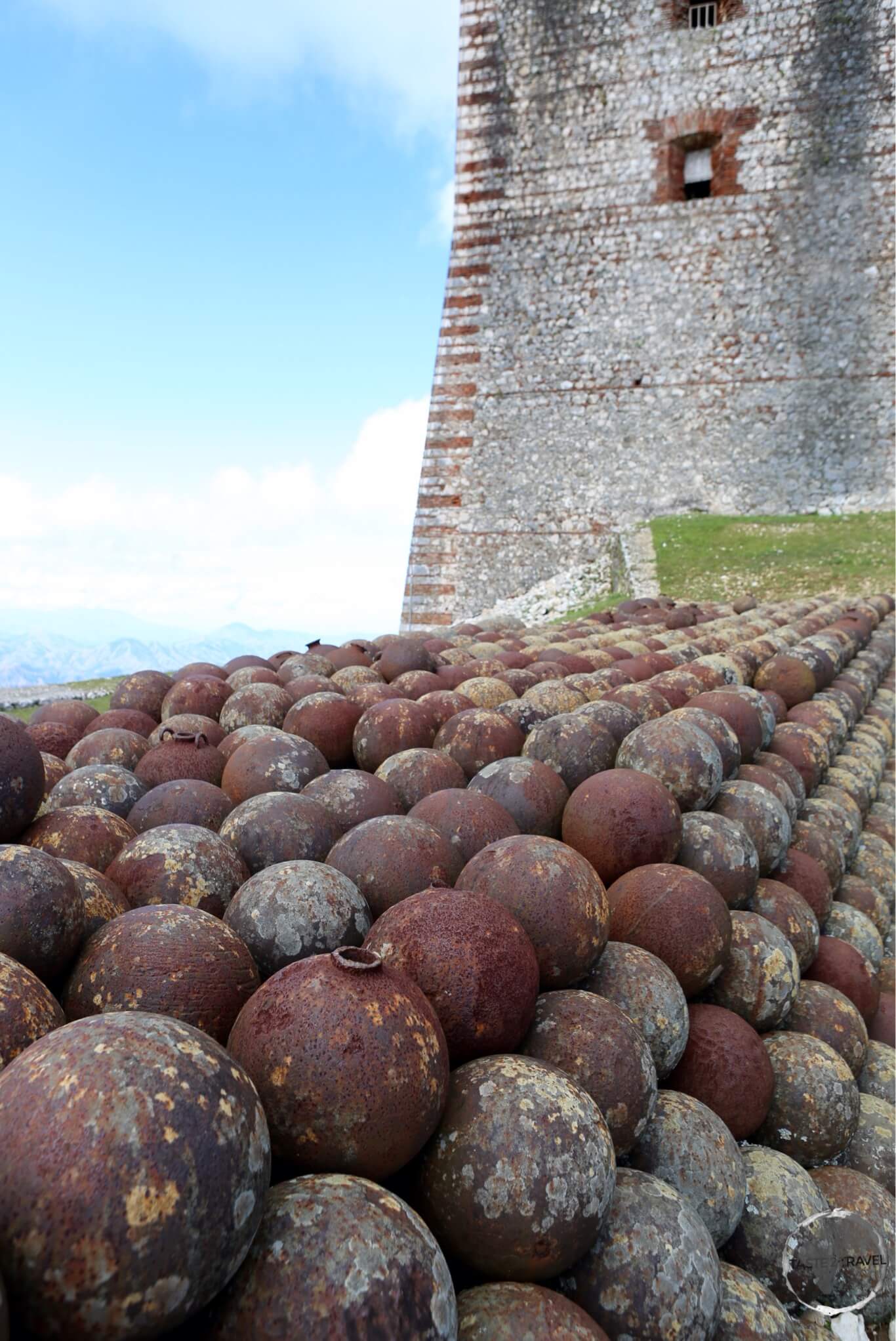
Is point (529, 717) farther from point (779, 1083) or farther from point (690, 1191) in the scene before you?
point (690, 1191)

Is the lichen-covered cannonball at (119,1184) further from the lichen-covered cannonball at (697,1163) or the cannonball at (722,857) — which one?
the cannonball at (722,857)

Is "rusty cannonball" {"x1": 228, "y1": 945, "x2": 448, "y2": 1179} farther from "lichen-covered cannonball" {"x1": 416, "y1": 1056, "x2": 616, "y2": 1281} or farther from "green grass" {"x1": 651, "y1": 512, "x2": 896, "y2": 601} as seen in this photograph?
"green grass" {"x1": 651, "y1": 512, "x2": 896, "y2": 601}

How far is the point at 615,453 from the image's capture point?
15688 mm

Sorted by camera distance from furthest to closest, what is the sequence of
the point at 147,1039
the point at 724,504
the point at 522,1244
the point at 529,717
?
the point at 724,504 → the point at 529,717 → the point at 522,1244 → the point at 147,1039

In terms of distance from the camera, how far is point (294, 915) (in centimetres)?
228

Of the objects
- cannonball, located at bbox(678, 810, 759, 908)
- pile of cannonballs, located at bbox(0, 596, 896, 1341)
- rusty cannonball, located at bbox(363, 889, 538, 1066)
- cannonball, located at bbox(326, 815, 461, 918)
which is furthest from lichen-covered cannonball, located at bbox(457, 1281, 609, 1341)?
cannonball, located at bbox(678, 810, 759, 908)

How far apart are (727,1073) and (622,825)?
0.78 m

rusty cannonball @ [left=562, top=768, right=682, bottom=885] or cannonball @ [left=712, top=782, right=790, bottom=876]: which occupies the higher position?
A: rusty cannonball @ [left=562, top=768, right=682, bottom=885]

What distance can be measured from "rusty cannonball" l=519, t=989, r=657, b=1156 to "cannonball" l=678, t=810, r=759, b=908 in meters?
1.06

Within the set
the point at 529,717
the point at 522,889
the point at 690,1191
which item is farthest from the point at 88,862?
the point at 529,717

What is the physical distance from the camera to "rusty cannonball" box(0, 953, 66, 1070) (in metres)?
1.61

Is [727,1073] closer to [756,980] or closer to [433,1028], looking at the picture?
[756,980]

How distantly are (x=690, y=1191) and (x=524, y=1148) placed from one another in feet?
2.43

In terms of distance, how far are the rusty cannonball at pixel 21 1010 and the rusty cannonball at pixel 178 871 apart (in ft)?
2.24
